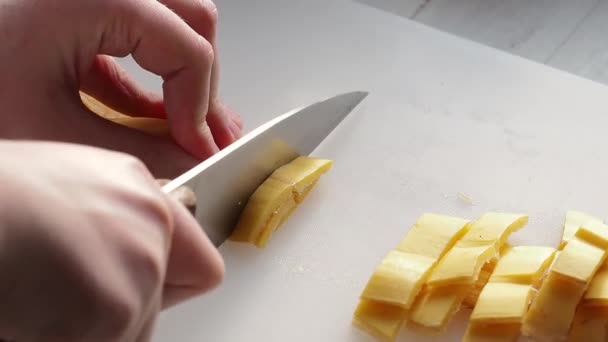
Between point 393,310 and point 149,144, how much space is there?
452 mm

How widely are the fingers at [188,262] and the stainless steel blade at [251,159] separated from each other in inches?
13.7

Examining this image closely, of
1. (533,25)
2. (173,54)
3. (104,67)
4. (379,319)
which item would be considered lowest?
(379,319)

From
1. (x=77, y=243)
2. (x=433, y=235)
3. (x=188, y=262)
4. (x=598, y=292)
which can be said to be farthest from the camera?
(x=433, y=235)

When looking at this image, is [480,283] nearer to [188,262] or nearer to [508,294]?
[508,294]

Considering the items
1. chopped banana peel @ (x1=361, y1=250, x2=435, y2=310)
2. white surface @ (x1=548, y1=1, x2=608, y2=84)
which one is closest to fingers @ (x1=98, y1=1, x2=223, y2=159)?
chopped banana peel @ (x1=361, y1=250, x2=435, y2=310)

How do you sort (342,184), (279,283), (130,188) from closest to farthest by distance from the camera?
(130,188) → (279,283) → (342,184)

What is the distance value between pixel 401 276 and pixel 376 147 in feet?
1.02

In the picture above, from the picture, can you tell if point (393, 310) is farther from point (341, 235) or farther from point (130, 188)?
point (130, 188)

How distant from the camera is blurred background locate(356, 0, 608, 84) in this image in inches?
64.9

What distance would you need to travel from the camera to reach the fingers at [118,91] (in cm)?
127

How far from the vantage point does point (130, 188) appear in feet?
1.92

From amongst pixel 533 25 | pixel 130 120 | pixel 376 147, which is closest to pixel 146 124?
pixel 130 120

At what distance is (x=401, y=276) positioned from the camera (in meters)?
1.17

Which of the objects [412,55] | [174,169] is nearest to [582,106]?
[412,55]
